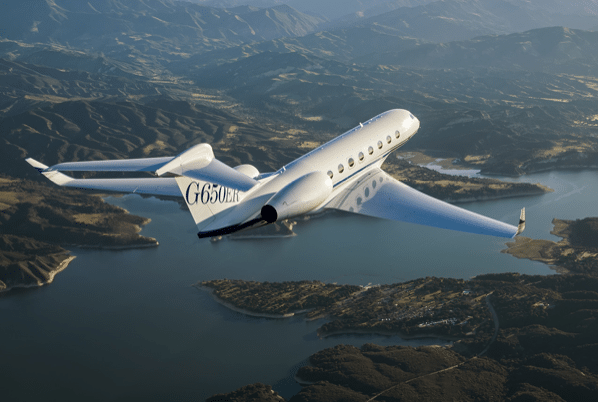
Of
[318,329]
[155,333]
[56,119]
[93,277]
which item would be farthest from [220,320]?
[56,119]

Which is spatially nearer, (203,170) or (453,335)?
(203,170)

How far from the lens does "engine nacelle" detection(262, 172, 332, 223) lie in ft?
122

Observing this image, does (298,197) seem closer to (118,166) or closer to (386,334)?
(118,166)

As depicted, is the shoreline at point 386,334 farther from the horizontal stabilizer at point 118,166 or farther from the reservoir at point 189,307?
the horizontal stabilizer at point 118,166

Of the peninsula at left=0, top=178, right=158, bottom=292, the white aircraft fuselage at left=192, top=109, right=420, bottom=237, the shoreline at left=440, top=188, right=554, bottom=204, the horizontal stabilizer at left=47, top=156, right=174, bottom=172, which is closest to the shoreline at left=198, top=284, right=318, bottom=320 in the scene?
the peninsula at left=0, top=178, right=158, bottom=292

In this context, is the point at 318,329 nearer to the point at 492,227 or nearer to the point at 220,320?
the point at 220,320

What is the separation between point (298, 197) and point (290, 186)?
1273 mm

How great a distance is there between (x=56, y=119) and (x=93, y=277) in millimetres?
119064

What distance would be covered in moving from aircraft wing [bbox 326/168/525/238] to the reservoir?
28569 millimetres

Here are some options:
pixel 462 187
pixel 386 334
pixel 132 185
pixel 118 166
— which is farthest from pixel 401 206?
pixel 462 187

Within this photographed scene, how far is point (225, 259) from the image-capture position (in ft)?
326

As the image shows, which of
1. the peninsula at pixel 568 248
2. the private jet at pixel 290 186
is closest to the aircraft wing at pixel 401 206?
the private jet at pixel 290 186

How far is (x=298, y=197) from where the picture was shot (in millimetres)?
38438

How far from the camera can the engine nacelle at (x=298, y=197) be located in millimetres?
37281
